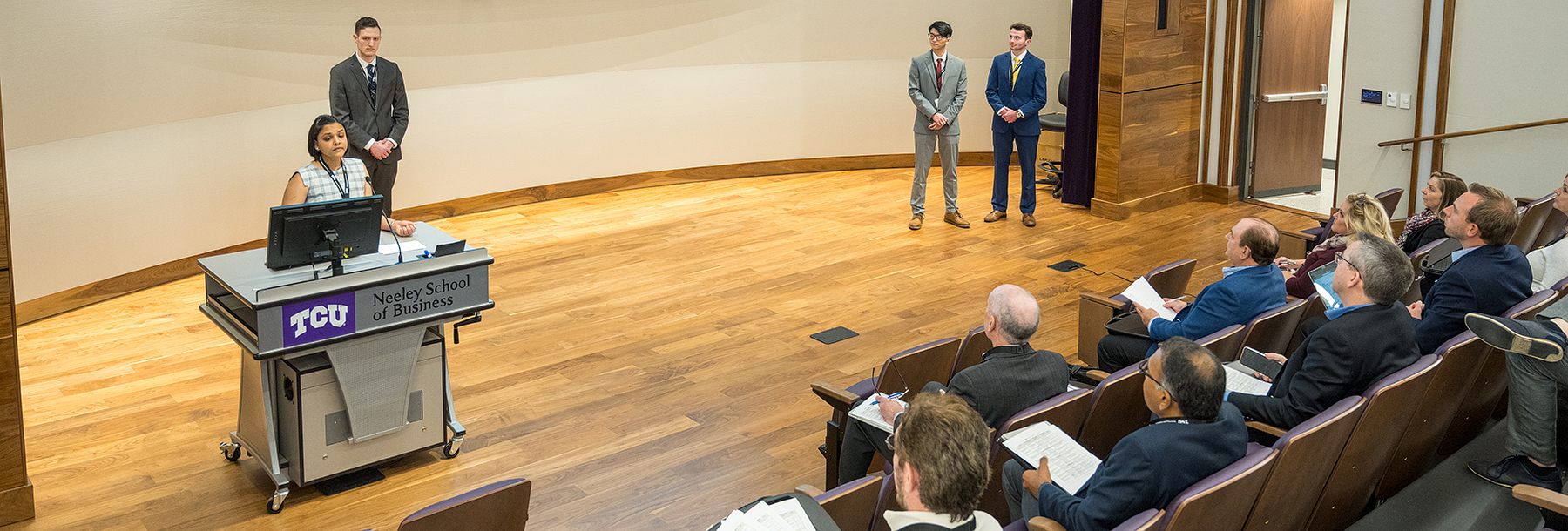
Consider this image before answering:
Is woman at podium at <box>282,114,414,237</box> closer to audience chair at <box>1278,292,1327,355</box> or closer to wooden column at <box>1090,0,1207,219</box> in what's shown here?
audience chair at <box>1278,292,1327,355</box>

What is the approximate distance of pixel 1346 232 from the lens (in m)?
4.69

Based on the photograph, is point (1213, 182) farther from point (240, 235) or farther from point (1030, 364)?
point (240, 235)

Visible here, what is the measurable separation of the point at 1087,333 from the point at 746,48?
5195 millimetres

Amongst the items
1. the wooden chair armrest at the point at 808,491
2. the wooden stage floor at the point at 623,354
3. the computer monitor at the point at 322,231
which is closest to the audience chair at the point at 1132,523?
the wooden chair armrest at the point at 808,491

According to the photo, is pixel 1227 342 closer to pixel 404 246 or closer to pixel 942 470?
pixel 942 470

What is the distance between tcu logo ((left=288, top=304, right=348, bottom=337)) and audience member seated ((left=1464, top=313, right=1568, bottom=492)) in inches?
133

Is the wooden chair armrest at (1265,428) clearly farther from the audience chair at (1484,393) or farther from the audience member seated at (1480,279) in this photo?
the audience member seated at (1480,279)

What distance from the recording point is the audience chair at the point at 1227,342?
3689mm

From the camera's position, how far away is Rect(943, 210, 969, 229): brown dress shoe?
776 cm

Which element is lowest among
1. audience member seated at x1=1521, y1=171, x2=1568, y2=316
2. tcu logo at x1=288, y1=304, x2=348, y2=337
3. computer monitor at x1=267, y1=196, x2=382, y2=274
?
tcu logo at x1=288, y1=304, x2=348, y2=337

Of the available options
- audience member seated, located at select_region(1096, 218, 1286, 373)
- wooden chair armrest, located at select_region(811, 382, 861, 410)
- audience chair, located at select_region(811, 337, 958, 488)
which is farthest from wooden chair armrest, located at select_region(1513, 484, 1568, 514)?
wooden chair armrest, located at select_region(811, 382, 861, 410)

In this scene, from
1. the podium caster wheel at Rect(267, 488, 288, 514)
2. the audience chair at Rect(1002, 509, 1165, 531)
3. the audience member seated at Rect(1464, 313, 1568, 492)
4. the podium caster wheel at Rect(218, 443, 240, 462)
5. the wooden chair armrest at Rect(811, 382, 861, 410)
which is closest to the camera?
the audience chair at Rect(1002, 509, 1165, 531)

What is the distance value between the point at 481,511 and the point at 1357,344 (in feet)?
7.71

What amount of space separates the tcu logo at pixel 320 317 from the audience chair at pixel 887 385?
158cm
